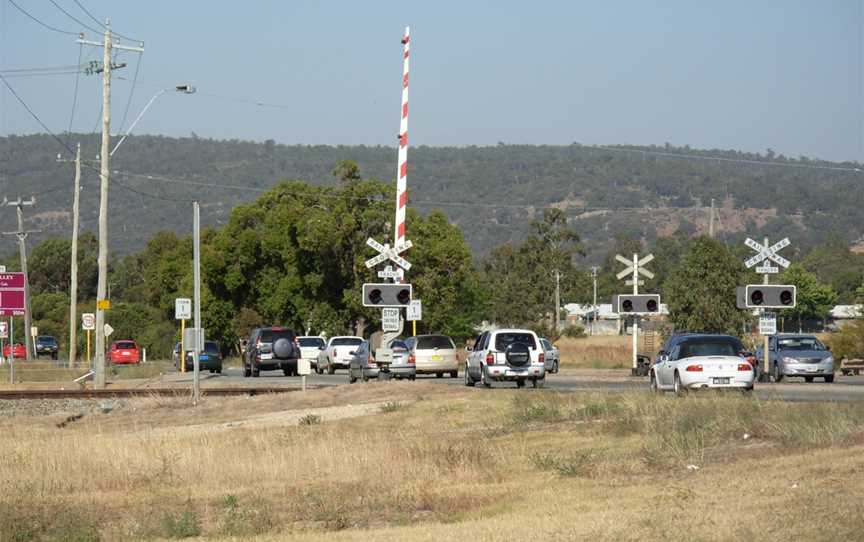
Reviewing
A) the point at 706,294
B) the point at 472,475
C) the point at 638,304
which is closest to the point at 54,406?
the point at 638,304

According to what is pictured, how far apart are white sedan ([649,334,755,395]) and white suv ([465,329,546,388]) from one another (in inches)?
227

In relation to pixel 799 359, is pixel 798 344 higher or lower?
higher

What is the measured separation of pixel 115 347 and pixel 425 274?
64.9 feet

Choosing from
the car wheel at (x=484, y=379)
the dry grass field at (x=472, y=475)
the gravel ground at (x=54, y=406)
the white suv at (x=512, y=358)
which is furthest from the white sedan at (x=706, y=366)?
the gravel ground at (x=54, y=406)

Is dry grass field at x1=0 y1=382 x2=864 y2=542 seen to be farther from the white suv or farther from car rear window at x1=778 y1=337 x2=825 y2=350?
car rear window at x1=778 y1=337 x2=825 y2=350

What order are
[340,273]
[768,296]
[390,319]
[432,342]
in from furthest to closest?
[340,273], [432,342], [768,296], [390,319]

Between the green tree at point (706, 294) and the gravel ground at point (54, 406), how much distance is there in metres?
55.5

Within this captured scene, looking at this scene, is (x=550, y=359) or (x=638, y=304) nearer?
(x=638, y=304)

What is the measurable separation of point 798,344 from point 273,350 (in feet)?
74.8

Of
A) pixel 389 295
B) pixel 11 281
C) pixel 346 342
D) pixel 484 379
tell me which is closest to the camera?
pixel 484 379

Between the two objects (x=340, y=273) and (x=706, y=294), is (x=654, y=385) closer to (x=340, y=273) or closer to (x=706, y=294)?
(x=340, y=273)

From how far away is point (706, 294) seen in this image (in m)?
90.8

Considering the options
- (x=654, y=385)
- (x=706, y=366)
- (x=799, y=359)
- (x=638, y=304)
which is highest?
(x=638, y=304)

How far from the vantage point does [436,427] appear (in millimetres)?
27969
